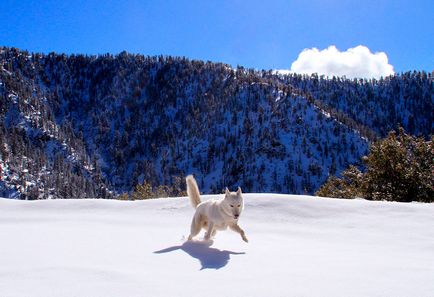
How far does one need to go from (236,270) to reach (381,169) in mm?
21507

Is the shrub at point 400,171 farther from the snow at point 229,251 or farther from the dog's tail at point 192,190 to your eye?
the dog's tail at point 192,190

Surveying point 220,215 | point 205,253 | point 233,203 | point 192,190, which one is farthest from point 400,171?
point 205,253

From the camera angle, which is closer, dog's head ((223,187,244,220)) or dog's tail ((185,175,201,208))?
dog's head ((223,187,244,220))

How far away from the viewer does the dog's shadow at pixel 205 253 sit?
5.81 m

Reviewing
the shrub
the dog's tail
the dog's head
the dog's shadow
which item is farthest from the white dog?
the shrub

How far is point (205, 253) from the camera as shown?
6.46 metres

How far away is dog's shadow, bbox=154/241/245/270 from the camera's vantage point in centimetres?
581

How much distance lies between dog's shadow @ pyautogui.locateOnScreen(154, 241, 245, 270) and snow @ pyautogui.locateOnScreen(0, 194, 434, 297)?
0.02 m

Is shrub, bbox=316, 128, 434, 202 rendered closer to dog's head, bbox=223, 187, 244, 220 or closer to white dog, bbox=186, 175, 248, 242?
white dog, bbox=186, 175, 248, 242

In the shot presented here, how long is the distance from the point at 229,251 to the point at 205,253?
0.46m

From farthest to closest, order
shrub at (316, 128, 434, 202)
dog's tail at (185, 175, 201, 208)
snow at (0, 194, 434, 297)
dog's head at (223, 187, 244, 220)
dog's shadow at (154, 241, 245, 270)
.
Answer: shrub at (316, 128, 434, 202) < dog's tail at (185, 175, 201, 208) < dog's head at (223, 187, 244, 220) < dog's shadow at (154, 241, 245, 270) < snow at (0, 194, 434, 297)

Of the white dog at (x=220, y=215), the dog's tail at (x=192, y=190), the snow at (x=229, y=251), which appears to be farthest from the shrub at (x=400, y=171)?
the white dog at (x=220, y=215)

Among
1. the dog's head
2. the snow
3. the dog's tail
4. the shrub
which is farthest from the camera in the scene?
the shrub

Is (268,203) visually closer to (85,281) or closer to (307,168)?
(85,281)
